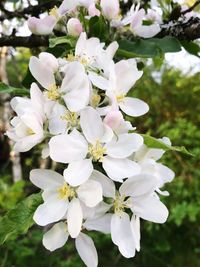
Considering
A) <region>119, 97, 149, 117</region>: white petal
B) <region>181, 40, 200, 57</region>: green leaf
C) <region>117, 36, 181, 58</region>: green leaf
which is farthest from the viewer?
<region>181, 40, 200, 57</region>: green leaf

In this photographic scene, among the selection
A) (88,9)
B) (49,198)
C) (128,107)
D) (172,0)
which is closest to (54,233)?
(49,198)

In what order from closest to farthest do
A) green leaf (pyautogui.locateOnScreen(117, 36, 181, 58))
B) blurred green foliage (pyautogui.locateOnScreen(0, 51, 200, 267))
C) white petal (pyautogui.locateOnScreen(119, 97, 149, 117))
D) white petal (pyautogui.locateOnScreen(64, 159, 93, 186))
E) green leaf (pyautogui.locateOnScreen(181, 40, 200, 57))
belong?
white petal (pyautogui.locateOnScreen(64, 159, 93, 186)) < white petal (pyautogui.locateOnScreen(119, 97, 149, 117)) < green leaf (pyautogui.locateOnScreen(117, 36, 181, 58)) < green leaf (pyautogui.locateOnScreen(181, 40, 200, 57)) < blurred green foliage (pyautogui.locateOnScreen(0, 51, 200, 267))

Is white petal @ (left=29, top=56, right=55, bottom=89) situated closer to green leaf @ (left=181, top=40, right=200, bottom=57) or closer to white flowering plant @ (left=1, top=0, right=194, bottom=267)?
white flowering plant @ (left=1, top=0, right=194, bottom=267)

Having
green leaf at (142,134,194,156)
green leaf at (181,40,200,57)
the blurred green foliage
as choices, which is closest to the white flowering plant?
green leaf at (142,134,194,156)

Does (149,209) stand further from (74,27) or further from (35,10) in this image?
(35,10)

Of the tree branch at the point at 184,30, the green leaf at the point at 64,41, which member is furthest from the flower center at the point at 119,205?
the tree branch at the point at 184,30

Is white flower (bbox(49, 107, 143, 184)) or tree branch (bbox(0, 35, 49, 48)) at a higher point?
white flower (bbox(49, 107, 143, 184))

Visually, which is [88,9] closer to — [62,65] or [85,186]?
[62,65]

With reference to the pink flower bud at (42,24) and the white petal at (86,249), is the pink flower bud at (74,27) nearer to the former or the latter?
the pink flower bud at (42,24)
